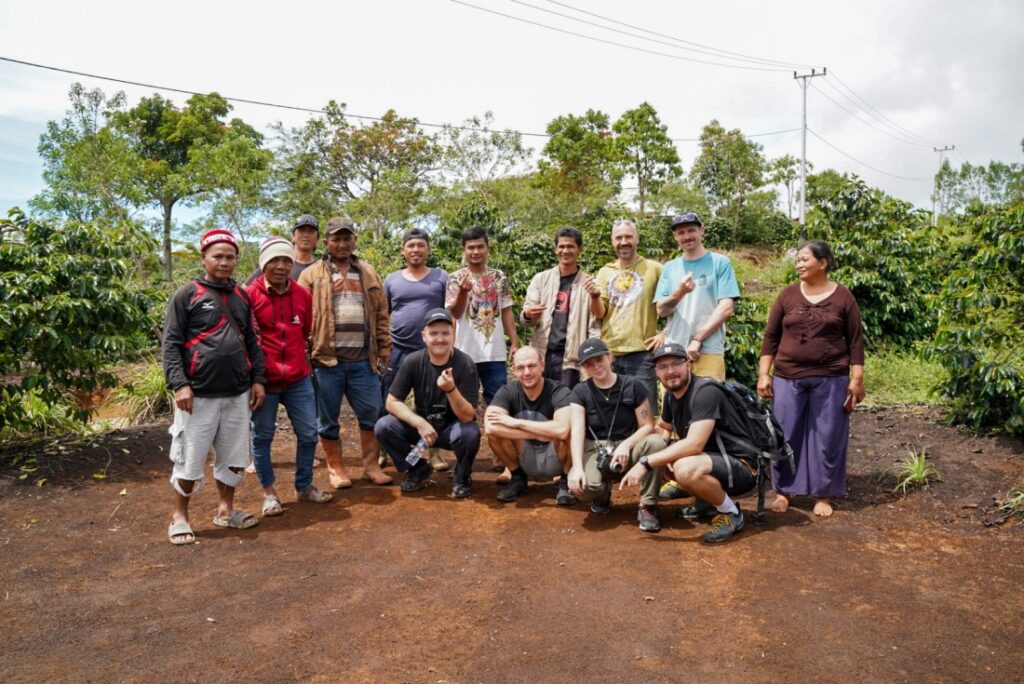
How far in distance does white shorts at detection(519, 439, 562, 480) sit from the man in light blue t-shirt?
1.06 m

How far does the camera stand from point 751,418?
13.7ft

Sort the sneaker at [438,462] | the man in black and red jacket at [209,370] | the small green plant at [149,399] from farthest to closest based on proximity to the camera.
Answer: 1. the small green plant at [149,399]
2. the sneaker at [438,462]
3. the man in black and red jacket at [209,370]

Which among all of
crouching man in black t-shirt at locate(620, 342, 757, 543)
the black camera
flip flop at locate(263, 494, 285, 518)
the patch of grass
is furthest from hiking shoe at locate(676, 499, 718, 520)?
the patch of grass

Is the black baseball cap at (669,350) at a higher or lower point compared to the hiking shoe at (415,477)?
higher

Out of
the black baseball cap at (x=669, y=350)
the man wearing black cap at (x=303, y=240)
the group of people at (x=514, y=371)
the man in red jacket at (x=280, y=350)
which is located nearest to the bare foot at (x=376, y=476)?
the group of people at (x=514, y=371)

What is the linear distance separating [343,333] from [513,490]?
156cm

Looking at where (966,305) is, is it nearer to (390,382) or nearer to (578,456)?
(578,456)

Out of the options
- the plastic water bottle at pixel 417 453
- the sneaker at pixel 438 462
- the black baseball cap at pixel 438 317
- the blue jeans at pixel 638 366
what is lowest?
the sneaker at pixel 438 462

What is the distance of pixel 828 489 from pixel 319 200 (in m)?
19.5

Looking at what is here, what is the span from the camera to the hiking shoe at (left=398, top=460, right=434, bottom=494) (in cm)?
487

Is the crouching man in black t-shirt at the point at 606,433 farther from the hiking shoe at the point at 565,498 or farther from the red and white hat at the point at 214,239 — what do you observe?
the red and white hat at the point at 214,239

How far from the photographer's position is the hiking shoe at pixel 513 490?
185 inches

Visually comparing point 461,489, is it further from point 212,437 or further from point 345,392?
point 212,437

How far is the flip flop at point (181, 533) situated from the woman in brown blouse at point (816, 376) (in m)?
3.53
